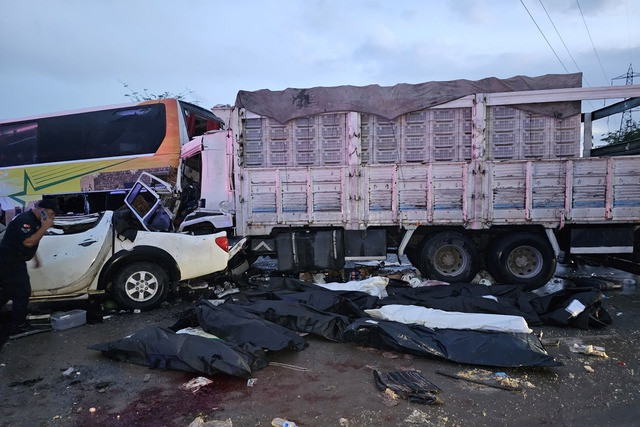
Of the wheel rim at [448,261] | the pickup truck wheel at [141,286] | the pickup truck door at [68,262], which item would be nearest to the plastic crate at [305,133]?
the wheel rim at [448,261]

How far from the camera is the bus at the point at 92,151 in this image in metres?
9.41

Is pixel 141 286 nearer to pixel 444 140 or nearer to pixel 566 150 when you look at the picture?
pixel 444 140

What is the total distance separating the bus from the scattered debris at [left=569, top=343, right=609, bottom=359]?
23.9 feet

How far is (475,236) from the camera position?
299 inches

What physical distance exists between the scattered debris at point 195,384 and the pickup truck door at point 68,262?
303 cm

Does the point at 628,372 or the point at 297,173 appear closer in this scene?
the point at 628,372

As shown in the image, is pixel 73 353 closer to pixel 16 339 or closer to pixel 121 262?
pixel 16 339

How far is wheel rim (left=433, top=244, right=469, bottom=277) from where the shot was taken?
24.6 ft

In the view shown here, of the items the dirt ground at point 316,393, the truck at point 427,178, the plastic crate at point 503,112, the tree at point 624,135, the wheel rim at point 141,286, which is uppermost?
the tree at point 624,135

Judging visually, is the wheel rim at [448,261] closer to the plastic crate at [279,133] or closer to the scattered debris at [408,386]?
the plastic crate at [279,133]

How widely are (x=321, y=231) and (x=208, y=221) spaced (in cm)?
195

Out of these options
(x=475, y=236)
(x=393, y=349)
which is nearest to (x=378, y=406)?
(x=393, y=349)

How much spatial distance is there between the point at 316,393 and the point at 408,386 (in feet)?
2.48

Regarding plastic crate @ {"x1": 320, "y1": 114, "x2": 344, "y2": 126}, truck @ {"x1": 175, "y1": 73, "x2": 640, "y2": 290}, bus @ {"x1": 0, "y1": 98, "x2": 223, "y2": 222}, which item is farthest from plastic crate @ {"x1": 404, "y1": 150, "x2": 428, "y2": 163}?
bus @ {"x1": 0, "y1": 98, "x2": 223, "y2": 222}
